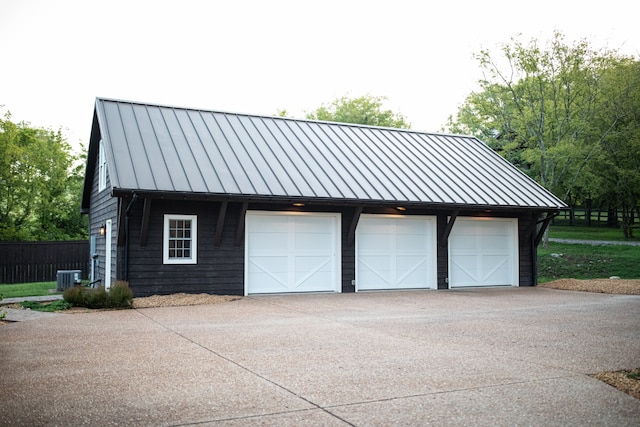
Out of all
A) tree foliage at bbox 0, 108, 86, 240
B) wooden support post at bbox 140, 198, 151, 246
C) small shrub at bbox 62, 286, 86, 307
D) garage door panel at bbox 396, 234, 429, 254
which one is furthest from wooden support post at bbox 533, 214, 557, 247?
tree foliage at bbox 0, 108, 86, 240

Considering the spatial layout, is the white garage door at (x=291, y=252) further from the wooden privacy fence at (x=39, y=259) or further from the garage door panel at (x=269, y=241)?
the wooden privacy fence at (x=39, y=259)

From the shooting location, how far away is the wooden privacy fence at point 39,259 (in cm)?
2253

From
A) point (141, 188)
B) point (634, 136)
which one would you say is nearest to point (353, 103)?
point (634, 136)

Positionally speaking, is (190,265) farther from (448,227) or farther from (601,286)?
(601,286)

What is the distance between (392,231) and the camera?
55.8 feet

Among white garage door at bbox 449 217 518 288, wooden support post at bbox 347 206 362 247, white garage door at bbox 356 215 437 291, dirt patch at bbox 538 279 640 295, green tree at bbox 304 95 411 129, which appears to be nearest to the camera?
wooden support post at bbox 347 206 362 247

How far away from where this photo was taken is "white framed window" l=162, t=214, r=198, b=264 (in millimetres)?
14312

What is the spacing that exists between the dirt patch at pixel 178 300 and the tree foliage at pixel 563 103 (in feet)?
56.8

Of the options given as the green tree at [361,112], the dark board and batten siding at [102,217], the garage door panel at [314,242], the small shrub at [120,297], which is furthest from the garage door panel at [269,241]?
the green tree at [361,112]

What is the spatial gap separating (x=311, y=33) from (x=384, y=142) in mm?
11488

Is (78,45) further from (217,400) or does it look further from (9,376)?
(217,400)

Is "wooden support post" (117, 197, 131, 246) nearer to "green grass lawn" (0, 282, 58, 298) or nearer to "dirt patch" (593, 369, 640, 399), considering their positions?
"green grass lawn" (0, 282, 58, 298)

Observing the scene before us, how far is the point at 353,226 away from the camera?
1596 cm

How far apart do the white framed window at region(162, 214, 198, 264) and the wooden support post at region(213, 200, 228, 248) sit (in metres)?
0.51
